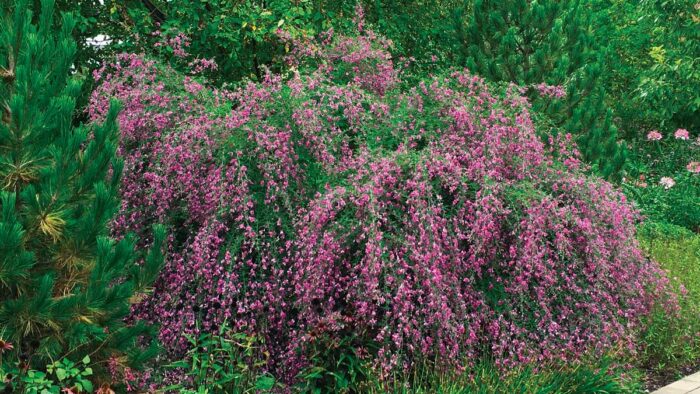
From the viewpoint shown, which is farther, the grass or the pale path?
the pale path

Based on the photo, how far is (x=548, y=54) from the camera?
10180 mm

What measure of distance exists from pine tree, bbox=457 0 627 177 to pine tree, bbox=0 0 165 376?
692cm

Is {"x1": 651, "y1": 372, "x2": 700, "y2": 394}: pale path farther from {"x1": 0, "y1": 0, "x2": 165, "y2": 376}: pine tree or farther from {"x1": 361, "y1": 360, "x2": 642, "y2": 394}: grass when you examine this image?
{"x1": 0, "y1": 0, "x2": 165, "y2": 376}: pine tree

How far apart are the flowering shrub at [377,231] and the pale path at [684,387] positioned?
616 millimetres

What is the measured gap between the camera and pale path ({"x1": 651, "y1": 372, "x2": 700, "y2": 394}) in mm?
5969

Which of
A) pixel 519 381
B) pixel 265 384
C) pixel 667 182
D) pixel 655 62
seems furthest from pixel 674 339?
pixel 655 62

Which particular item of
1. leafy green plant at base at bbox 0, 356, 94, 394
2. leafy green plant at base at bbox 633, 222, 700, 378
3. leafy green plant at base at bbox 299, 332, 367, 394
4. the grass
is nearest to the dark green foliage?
leafy green plant at base at bbox 633, 222, 700, 378

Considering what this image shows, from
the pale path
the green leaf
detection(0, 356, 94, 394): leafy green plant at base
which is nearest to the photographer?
detection(0, 356, 94, 394): leafy green plant at base

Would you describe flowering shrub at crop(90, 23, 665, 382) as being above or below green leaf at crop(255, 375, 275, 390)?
above

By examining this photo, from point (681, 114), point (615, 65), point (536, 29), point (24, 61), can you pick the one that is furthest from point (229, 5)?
point (615, 65)

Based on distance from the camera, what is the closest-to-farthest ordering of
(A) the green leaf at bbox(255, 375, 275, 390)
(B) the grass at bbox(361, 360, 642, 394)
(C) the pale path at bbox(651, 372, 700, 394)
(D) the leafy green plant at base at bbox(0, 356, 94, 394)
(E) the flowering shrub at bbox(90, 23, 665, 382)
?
(D) the leafy green plant at base at bbox(0, 356, 94, 394)
(A) the green leaf at bbox(255, 375, 275, 390)
(B) the grass at bbox(361, 360, 642, 394)
(E) the flowering shrub at bbox(90, 23, 665, 382)
(C) the pale path at bbox(651, 372, 700, 394)

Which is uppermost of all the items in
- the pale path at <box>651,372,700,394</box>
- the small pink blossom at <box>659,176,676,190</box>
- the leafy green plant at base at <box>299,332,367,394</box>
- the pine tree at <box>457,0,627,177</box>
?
the pine tree at <box>457,0,627,177</box>

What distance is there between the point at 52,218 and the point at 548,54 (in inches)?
300

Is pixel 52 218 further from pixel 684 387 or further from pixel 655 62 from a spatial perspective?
pixel 655 62
